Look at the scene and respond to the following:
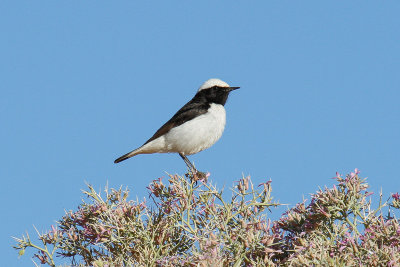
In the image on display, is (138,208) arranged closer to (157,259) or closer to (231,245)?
(157,259)

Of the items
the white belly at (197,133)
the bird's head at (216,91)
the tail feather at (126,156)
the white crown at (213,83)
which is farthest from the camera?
the white crown at (213,83)

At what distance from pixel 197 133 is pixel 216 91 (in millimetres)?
1215

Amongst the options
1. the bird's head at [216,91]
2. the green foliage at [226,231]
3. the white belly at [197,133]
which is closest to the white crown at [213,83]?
the bird's head at [216,91]

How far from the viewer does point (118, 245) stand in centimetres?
499

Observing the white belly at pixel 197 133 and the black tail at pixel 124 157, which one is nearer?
the white belly at pixel 197 133

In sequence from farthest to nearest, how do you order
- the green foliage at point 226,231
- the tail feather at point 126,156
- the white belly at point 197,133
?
the tail feather at point 126,156 → the white belly at point 197,133 → the green foliage at point 226,231

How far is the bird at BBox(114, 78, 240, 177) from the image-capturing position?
9.58 metres

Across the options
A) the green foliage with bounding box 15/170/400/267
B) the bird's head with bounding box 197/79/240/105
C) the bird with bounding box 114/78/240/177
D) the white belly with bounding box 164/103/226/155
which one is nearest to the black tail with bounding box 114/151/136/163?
the bird with bounding box 114/78/240/177

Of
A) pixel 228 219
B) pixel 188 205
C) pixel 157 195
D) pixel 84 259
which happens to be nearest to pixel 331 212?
pixel 228 219

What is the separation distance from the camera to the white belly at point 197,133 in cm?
955

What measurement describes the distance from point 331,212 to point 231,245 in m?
0.82

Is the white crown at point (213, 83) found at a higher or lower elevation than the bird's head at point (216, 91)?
higher

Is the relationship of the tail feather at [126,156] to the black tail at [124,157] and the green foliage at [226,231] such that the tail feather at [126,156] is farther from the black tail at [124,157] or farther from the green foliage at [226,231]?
the green foliage at [226,231]

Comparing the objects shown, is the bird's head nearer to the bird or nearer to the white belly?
the bird
